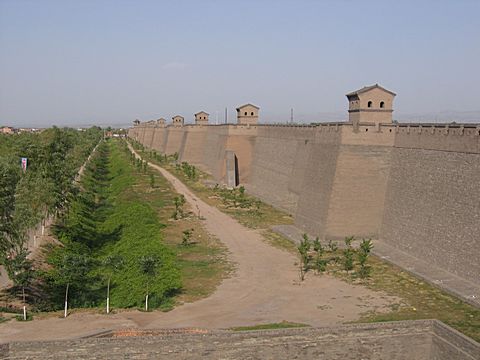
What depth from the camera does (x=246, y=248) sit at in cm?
1944

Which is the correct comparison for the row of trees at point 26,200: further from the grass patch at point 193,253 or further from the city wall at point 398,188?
the city wall at point 398,188

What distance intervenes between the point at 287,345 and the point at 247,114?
29408 mm

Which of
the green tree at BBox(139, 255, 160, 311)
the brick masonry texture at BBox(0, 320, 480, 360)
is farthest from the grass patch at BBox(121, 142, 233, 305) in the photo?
the brick masonry texture at BBox(0, 320, 480, 360)

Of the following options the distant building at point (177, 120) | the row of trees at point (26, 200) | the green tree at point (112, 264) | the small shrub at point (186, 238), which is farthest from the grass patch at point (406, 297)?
the distant building at point (177, 120)

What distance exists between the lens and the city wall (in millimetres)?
15227

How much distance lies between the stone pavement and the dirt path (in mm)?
1866

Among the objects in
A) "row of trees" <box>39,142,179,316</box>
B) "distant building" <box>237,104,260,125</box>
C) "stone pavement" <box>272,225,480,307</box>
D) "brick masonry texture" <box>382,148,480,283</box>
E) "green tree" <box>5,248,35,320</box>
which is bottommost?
"row of trees" <box>39,142,179,316</box>

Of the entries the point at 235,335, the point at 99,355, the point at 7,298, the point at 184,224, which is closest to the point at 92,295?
the point at 7,298

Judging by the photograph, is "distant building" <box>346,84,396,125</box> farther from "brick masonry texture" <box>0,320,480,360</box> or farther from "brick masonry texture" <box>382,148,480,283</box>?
"brick masonry texture" <box>0,320,480,360</box>

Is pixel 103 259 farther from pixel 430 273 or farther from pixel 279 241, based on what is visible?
pixel 430 273

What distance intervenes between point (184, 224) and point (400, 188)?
1011 centimetres

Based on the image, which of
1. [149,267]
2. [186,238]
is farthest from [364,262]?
[186,238]

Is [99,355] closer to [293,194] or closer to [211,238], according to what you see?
[211,238]

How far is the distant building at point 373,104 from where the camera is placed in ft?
66.7
